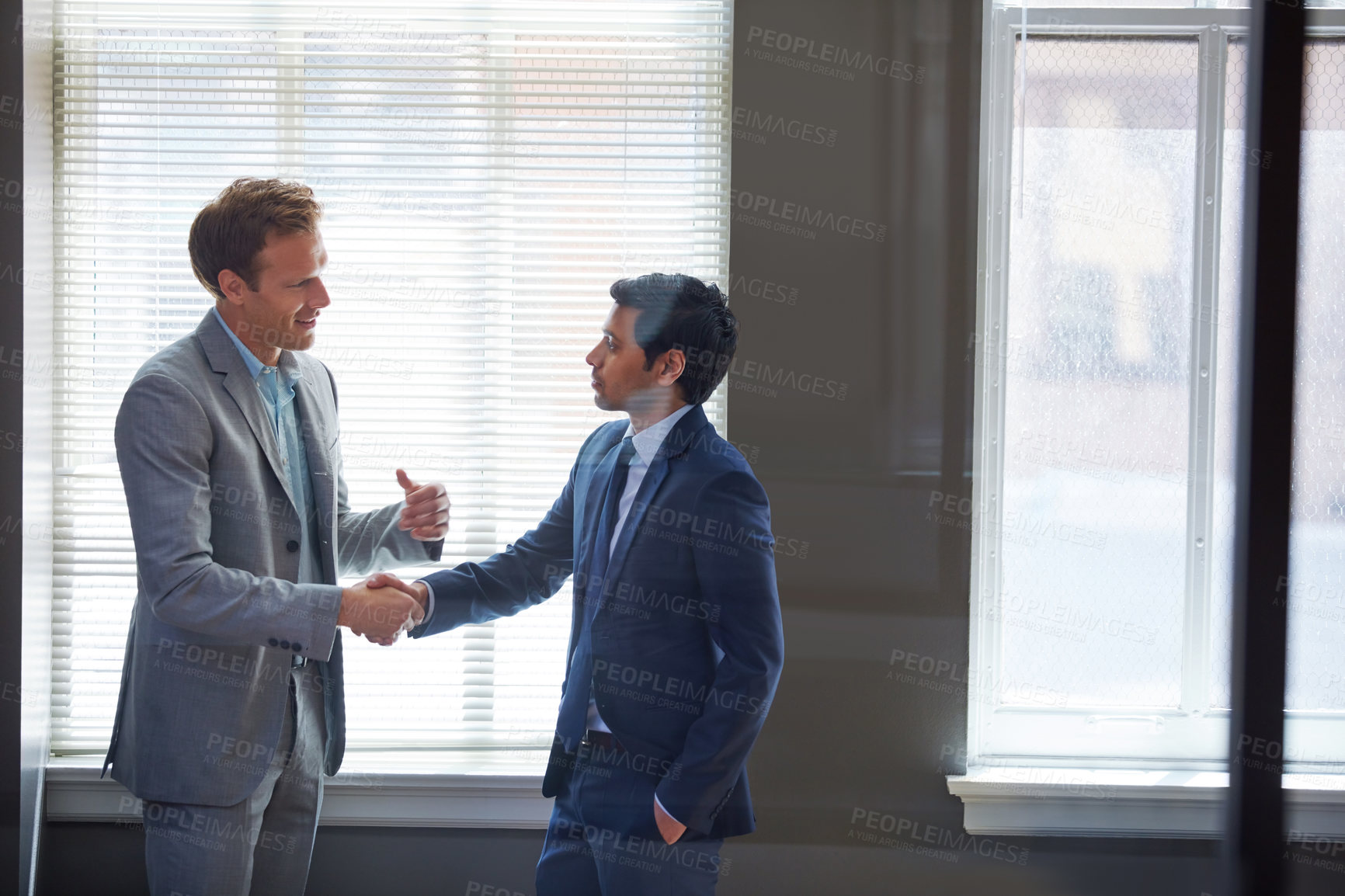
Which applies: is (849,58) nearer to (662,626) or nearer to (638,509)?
(638,509)

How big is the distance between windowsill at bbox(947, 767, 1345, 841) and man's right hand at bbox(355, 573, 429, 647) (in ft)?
3.14

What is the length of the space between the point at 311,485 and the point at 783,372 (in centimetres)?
79

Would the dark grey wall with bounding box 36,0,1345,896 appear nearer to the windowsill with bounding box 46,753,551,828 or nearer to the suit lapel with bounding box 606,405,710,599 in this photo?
the suit lapel with bounding box 606,405,710,599

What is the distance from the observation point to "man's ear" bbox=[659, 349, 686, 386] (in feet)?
4.37

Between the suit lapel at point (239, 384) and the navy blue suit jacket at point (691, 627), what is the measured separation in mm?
488

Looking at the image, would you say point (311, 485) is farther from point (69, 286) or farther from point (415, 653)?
point (69, 286)

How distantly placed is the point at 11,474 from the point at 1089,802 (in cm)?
201

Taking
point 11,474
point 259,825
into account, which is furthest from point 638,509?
point 11,474

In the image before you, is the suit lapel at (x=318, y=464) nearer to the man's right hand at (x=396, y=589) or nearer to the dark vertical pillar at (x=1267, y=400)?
the man's right hand at (x=396, y=589)

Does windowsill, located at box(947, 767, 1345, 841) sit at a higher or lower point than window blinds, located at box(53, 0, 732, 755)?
lower

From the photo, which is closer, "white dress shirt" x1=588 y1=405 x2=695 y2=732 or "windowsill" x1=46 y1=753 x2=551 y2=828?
"white dress shirt" x1=588 y1=405 x2=695 y2=732

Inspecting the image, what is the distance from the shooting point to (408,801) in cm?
167

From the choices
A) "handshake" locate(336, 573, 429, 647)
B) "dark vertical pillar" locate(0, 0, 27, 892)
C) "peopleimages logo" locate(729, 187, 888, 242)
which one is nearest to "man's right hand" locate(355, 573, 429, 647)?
"handshake" locate(336, 573, 429, 647)

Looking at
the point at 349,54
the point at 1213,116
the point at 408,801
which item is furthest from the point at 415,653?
the point at 1213,116
